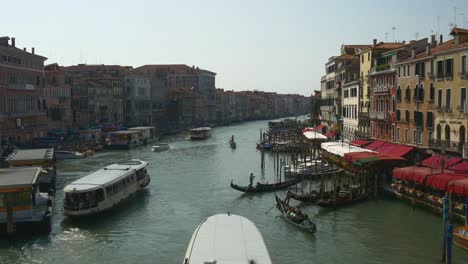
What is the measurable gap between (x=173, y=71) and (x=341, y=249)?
256ft

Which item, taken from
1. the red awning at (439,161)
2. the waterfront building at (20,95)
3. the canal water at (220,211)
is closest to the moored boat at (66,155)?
the waterfront building at (20,95)

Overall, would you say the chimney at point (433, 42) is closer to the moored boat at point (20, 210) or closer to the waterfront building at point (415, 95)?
the waterfront building at point (415, 95)

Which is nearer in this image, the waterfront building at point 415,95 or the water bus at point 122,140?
the waterfront building at point 415,95

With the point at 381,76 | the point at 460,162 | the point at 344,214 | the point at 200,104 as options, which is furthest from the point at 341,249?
the point at 200,104

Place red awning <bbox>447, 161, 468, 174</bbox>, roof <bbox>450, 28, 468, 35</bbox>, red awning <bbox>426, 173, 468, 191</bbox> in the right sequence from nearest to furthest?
red awning <bbox>426, 173, 468, 191</bbox> → red awning <bbox>447, 161, 468, 174</bbox> → roof <bbox>450, 28, 468, 35</bbox>

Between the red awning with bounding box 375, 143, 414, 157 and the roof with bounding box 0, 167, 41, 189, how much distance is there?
47.2 ft

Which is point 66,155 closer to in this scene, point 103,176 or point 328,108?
point 103,176

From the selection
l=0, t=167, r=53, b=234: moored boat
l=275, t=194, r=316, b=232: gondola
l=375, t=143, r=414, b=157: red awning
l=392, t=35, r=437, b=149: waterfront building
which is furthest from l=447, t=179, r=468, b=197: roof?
l=0, t=167, r=53, b=234: moored boat

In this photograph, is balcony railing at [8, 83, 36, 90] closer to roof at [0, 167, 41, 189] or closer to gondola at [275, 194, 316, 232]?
roof at [0, 167, 41, 189]

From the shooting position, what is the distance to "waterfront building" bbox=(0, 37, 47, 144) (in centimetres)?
3288

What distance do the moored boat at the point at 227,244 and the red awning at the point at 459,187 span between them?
7.45 m

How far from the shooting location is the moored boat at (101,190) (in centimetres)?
1688

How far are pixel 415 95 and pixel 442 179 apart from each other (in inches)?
274

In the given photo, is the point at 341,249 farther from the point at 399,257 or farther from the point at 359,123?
the point at 359,123
